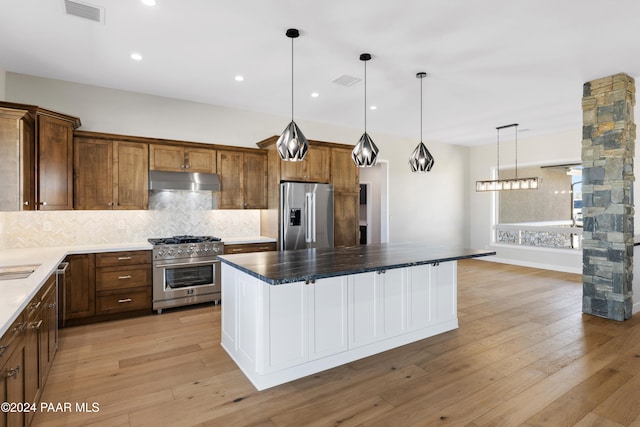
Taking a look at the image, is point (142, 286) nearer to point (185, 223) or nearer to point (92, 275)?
point (92, 275)

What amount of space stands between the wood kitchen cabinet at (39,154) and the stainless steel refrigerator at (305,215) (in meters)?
2.63

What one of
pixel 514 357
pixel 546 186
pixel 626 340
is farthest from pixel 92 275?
pixel 546 186

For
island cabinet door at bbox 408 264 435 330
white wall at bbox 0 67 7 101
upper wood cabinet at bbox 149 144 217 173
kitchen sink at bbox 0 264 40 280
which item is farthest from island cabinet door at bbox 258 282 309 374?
white wall at bbox 0 67 7 101

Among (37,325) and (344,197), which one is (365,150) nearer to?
(344,197)

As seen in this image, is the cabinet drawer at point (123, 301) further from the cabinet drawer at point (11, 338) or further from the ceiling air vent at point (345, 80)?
the ceiling air vent at point (345, 80)

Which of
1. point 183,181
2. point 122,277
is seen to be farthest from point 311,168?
point 122,277

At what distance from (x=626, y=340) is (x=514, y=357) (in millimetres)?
1410

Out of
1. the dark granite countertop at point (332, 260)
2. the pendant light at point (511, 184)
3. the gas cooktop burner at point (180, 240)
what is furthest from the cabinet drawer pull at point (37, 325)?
the pendant light at point (511, 184)

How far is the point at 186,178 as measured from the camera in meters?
4.73

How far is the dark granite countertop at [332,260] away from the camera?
243cm

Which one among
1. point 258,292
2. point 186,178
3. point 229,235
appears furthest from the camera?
point 229,235

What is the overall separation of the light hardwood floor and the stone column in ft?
1.24

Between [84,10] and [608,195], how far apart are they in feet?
18.5

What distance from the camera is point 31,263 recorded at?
3031mm
